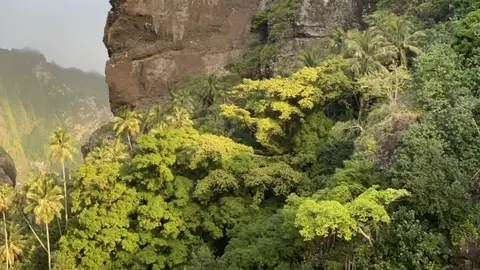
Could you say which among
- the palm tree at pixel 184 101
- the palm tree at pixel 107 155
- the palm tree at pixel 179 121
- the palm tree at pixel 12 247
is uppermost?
the palm tree at pixel 179 121

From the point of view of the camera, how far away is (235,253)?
2691 centimetres

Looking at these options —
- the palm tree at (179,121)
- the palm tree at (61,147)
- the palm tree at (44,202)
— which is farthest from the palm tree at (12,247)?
the palm tree at (179,121)

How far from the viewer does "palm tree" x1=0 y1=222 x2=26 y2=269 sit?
1521 inches

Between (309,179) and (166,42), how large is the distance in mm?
44657

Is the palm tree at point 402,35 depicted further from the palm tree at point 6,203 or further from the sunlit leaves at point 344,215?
the palm tree at point 6,203

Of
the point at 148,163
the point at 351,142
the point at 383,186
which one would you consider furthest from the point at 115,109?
the point at 383,186

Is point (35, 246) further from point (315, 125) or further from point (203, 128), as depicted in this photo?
point (315, 125)

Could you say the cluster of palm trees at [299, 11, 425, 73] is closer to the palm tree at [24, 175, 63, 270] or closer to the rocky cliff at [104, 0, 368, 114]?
the palm tree at [24, 175, 63, 270]

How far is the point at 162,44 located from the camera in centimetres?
7369

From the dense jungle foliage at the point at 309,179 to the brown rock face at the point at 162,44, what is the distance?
84.5ft

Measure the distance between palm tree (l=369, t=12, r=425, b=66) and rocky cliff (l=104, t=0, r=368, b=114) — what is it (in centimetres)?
3235

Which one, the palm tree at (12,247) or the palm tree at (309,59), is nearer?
the palm tree at (12,247)

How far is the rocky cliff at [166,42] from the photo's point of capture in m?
72.3

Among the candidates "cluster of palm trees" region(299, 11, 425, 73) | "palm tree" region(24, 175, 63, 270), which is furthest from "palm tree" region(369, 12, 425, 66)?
"palm tree" region(24, 175, 63, 270)
